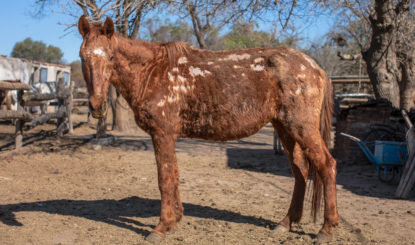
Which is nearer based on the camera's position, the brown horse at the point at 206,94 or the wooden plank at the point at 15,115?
the brown horse at the point at 206,94

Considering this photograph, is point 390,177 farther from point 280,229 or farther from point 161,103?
point 161,103

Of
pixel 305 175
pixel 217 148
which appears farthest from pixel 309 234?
pixel 217 148

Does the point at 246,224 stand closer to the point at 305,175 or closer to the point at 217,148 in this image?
the point at 305,175

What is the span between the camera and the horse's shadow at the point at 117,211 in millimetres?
4363

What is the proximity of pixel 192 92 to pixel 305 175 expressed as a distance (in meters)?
1.70

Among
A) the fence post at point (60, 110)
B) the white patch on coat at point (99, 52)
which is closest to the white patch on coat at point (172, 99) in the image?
the white patch on coat at point (99, 52)

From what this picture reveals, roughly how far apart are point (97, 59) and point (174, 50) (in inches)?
33.9

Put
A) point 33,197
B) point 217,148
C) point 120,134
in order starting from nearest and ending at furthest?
point 33,197, point 217,148, point 120,134

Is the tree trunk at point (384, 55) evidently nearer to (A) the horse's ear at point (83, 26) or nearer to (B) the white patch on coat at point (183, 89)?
(B) the white patch on coat at point (183, 89)

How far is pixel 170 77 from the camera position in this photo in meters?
3.91

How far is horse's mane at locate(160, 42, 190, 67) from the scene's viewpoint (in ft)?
13.1

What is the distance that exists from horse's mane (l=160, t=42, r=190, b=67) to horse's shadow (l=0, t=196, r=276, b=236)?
1.96 metres

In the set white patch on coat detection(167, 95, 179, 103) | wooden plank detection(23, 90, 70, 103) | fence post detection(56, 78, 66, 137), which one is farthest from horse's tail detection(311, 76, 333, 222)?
fence post detection(56, 78, 66, 137)

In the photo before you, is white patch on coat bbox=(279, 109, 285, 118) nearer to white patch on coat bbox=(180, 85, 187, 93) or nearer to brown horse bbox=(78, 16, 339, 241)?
brown horse bbox=(78, 16, 339, 241)
